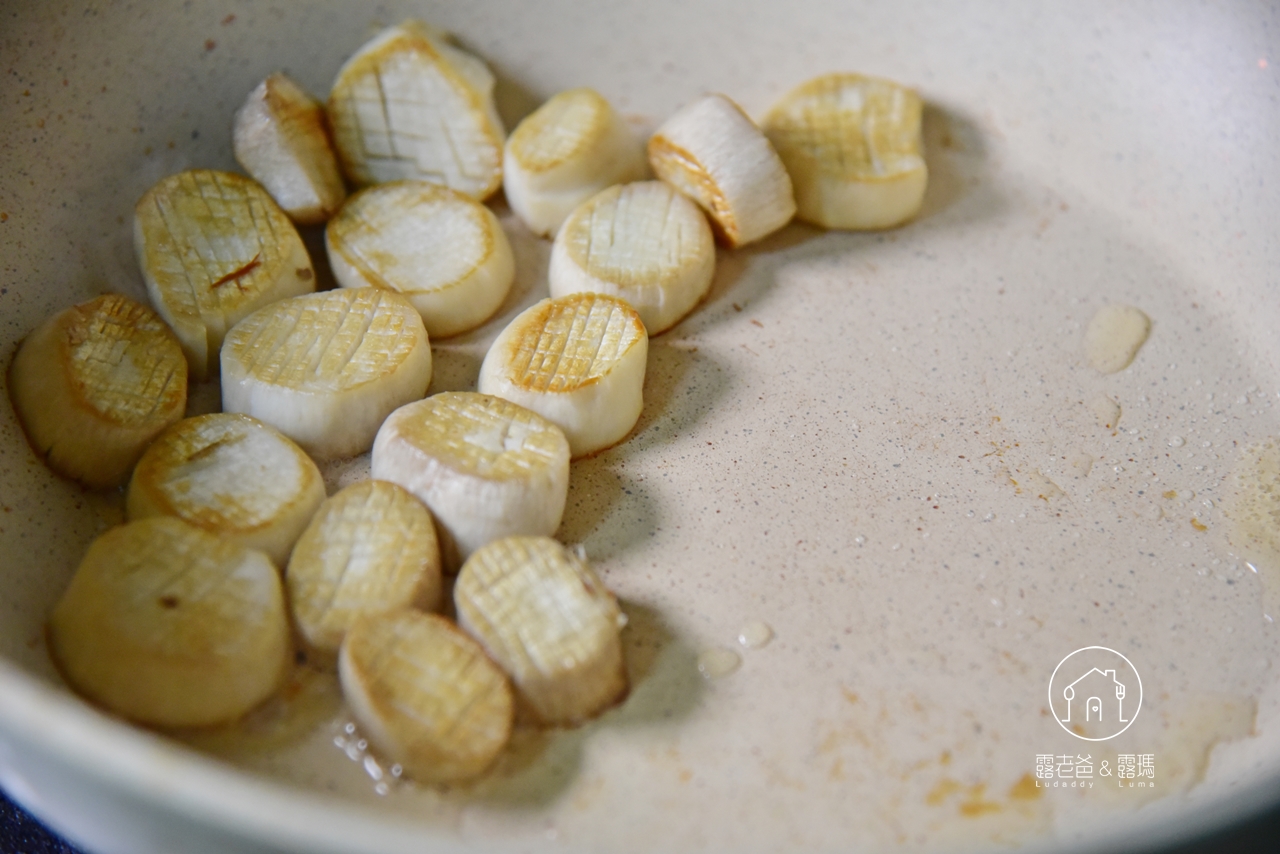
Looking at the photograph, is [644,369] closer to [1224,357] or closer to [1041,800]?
[1041,800]

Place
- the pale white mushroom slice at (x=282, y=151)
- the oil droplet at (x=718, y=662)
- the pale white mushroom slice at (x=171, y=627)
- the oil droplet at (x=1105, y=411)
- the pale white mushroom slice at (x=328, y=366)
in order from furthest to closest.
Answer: the pale white mushroom slice at (x=282, y=151)
the oil droplet at (x=1105, y=411)
the pale white mushroom slice at (x=328, y=366)
the oil droplet at (x=718, y=662)
the pale white mushroom slice at (x=171, y=627)

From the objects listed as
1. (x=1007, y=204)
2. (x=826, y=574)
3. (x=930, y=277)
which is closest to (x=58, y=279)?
(x=826, y=574)

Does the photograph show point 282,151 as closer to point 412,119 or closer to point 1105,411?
point 412,119

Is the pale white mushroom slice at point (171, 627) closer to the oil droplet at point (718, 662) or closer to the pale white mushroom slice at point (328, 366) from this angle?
the pale white mushroom slice at point (328, 366)

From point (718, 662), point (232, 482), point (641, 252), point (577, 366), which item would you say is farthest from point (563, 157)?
point (718, 662)

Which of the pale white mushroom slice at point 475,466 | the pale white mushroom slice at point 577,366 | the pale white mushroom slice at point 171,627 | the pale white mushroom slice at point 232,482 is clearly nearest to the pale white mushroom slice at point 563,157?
the pale white mushroom slice at point 577,366

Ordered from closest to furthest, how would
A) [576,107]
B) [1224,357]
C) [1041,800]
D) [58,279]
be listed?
[1041,800], [58,279], [1224,357], [576,107]
